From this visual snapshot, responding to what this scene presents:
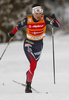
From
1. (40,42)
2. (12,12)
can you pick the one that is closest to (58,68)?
(40,42)

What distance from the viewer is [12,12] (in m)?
14.8

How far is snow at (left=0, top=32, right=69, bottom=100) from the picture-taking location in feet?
14.4

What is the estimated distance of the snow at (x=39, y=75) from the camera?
14.4 ft

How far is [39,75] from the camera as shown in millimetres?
7230

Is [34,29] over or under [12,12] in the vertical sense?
over

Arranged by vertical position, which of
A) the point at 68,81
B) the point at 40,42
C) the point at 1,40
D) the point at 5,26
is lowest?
the point at 1,40

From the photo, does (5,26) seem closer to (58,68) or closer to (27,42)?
(58,68)

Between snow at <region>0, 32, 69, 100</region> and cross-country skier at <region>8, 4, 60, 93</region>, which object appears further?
cross-country skier at <region>8, 4, 60, 93</region>

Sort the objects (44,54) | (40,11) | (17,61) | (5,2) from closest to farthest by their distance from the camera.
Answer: (40,11) < (17,61) < (44,54) < (5,2)

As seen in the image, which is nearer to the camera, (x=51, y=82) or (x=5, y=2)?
(x=51, y=82)

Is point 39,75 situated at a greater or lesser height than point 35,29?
lesser

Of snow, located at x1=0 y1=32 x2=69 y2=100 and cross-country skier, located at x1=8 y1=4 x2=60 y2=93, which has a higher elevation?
cross-country skier, located at x1=8 y1=4 x2=60 y2=93

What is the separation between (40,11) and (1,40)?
1046cm

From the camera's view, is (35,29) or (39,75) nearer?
(35,29)
